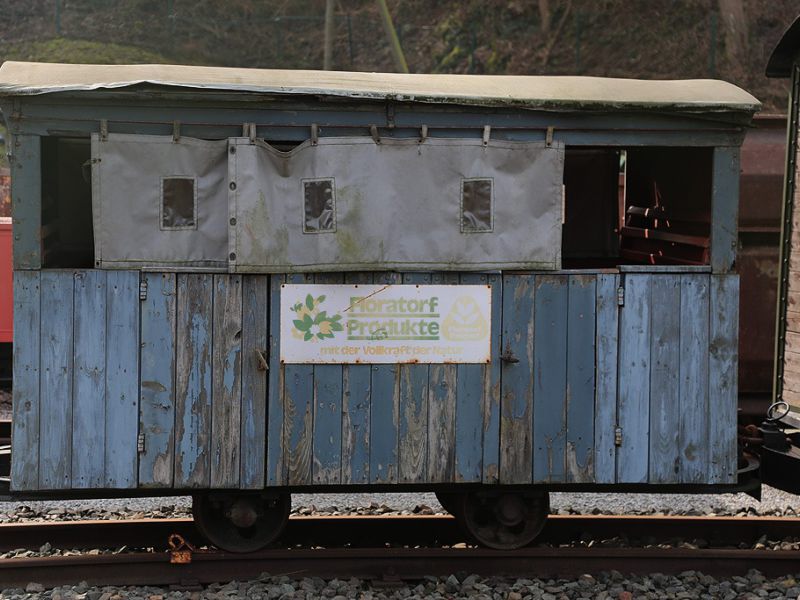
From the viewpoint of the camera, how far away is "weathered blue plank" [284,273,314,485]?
6254 mm

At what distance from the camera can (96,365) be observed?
6.10m

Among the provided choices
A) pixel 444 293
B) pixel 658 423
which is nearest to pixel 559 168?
pixel 444 293

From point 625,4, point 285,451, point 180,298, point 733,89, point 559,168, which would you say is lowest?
point 285,451

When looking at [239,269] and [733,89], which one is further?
[733,89]

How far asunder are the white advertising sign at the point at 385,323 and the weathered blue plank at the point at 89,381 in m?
1.13

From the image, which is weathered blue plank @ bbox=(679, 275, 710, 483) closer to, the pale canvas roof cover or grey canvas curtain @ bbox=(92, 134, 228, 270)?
the pale canvas roof cover

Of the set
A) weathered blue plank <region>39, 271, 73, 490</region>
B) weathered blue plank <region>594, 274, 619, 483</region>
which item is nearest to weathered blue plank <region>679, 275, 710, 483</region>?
weathered blue plank <region>594, 274, 619, 483</region>

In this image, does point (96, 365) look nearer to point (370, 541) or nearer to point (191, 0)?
point (370, 541)

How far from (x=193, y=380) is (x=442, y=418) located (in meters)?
1.62

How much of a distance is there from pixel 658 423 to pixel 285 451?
248 centimetres

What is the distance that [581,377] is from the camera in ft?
21.1

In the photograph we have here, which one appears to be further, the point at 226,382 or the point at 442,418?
the point at 442,418

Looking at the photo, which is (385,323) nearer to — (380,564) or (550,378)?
(550,378)

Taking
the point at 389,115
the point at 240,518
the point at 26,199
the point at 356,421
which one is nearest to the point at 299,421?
the point at 356,421
